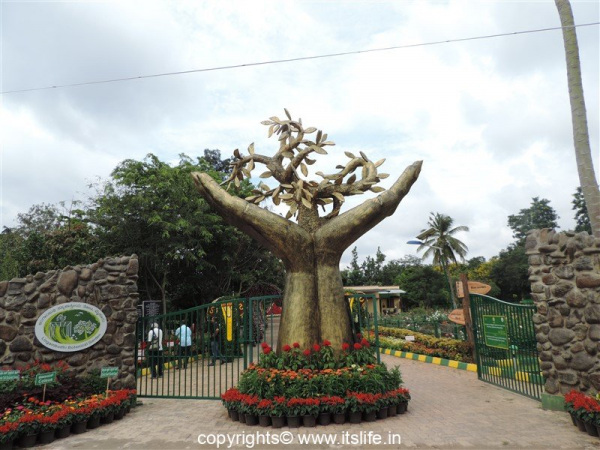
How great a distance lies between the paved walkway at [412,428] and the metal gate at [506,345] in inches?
18.8

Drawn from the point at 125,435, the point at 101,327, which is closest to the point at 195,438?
the point at 125,435

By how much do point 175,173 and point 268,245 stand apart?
1078 cm

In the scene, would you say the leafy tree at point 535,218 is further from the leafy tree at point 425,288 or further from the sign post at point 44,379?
the sign post at point 44,379

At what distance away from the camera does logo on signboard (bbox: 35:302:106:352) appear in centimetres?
775

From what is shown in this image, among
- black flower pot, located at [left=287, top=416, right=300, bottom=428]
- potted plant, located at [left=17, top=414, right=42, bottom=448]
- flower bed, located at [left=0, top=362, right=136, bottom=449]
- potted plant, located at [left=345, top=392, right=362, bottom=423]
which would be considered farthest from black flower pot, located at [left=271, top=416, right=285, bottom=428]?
potted plant, located at [left=17, top=414, right=42, bottom=448]

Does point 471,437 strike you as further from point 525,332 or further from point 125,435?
point 125,435

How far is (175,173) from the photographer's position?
1759cm

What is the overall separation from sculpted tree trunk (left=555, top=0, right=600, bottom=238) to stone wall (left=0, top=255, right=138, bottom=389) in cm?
895

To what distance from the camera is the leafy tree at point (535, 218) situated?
47.1 meters

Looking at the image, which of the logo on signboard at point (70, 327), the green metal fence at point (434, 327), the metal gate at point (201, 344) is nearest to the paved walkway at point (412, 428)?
the metal gate at point (201, 344)

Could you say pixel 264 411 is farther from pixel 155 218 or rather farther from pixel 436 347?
pixel 155 218

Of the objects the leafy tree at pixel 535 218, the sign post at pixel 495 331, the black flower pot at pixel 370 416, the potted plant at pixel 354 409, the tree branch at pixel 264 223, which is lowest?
the black flower pot at pixel 370 416

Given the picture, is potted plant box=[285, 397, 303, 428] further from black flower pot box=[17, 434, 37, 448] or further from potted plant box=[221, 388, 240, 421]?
black flower pot box=[17, 434, 37, 448]

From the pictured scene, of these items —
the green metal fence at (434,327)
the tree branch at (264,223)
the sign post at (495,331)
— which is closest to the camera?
the tree branch at (264,223)
